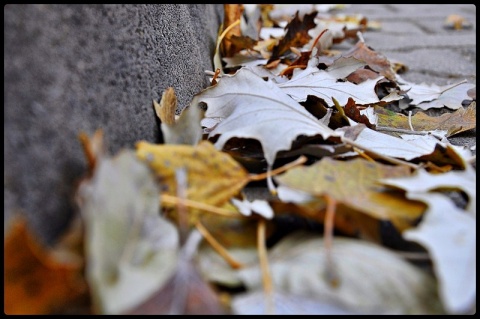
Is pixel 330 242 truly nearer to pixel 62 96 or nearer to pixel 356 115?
pixel 62 96

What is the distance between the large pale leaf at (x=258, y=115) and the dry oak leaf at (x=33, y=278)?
316mm

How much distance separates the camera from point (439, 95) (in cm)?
125

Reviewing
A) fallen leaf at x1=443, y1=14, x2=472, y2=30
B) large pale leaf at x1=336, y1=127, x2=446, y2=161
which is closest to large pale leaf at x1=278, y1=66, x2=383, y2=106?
large pale leaf at x1=336, y1=127, x2=446, y2=161

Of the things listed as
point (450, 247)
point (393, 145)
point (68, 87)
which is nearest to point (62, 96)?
point (68, 87)

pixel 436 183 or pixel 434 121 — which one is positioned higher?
pixel 436 183

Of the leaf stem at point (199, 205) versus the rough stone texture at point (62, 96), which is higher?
the rough stone texture at point (62, 96)

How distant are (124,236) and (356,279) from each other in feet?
0.74

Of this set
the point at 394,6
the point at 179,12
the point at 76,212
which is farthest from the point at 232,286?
the point at 394,6

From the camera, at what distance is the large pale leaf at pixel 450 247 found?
1.40ft

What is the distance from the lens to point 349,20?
2.29 metres

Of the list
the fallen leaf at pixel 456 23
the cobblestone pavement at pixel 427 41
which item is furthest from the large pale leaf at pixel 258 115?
the fallen leaf at pixel 456 23

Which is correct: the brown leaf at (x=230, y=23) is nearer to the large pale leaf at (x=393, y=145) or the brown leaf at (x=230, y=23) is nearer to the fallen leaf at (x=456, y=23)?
the large pale leaf at (x=393, y=145)

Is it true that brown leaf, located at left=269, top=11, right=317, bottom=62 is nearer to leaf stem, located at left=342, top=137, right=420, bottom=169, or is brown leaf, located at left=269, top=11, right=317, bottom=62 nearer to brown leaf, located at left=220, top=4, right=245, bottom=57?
brown leaf, located at left=220, top=4, right=245, bottom=57

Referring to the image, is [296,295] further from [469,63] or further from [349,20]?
[349,20]
